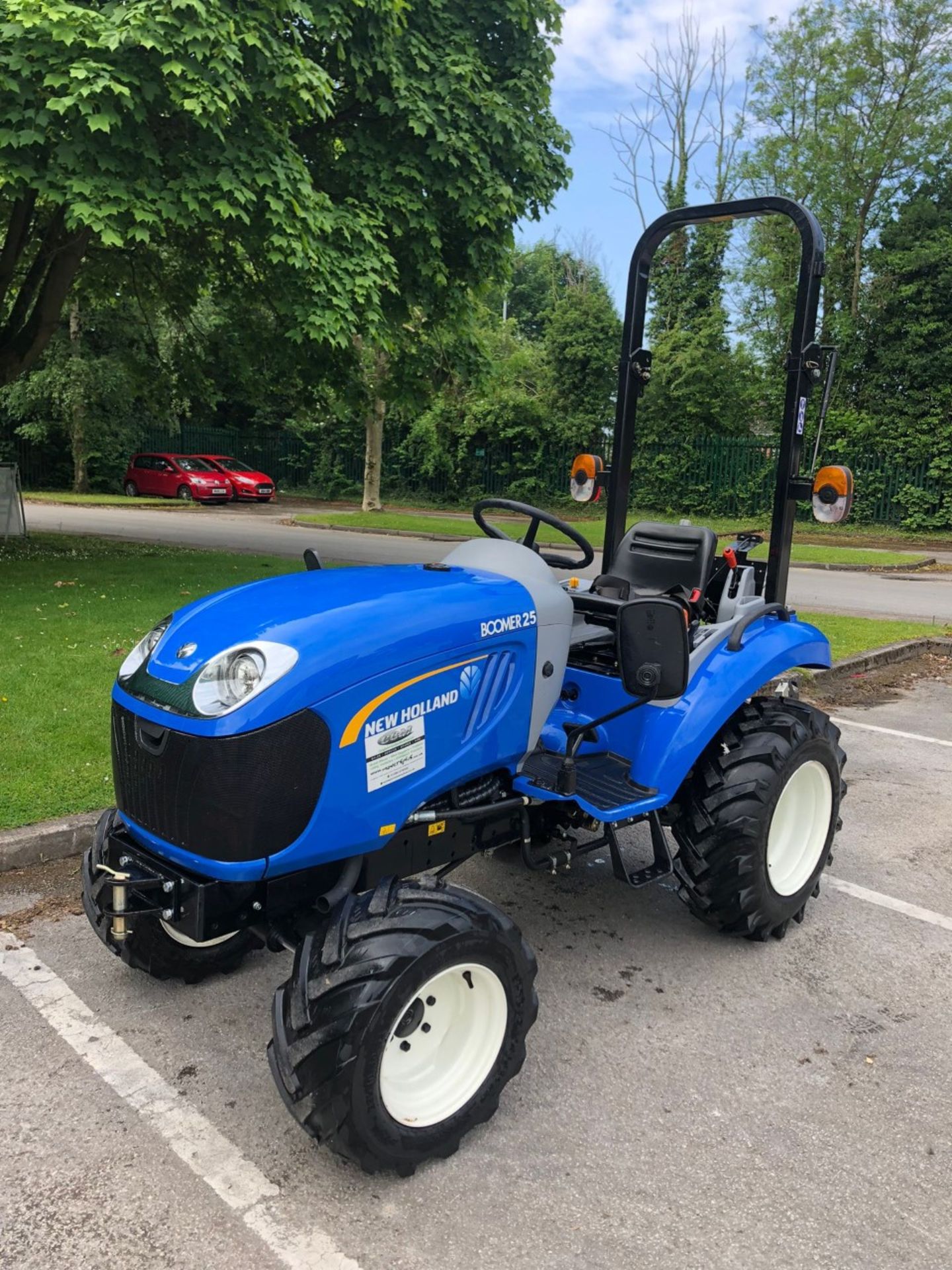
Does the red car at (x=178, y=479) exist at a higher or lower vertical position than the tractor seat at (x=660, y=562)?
lower

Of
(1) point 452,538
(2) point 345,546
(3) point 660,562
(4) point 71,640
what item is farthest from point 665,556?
(1) point 452,538

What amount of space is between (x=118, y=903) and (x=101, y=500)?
26.1m

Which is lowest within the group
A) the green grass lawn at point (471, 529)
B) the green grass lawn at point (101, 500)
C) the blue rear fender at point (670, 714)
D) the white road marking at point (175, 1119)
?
the green grass lawn at point (101, 500)

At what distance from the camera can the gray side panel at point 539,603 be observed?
117 inches

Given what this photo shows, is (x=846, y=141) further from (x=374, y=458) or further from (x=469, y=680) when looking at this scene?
(x=469, y=680)

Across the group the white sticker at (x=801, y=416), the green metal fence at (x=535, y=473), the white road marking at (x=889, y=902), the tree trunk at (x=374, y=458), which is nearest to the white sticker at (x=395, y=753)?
the white sticker at (x=801, y=416)

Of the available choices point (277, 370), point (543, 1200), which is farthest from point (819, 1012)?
point (277, 370)

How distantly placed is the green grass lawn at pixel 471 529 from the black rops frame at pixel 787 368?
9.27m

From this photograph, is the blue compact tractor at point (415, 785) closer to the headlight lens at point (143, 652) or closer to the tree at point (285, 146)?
the headlight lens at point (143, 652)

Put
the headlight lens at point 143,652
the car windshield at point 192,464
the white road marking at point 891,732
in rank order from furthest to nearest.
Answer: the car windshield at point 192,464 → the white road marking at point 891,732 → the headlight lens at point 143,652

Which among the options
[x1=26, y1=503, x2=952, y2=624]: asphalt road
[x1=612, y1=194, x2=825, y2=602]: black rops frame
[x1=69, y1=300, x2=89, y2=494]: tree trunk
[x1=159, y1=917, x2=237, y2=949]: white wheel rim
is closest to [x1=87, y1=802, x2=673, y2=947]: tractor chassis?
[x1=159, y1=917, x2=237, y2=949]: white wheel rim

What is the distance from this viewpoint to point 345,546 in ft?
57.7

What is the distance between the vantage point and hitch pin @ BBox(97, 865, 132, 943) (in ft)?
8.30

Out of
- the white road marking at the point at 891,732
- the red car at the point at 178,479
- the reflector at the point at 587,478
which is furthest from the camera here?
the red car at the point at 178,479
